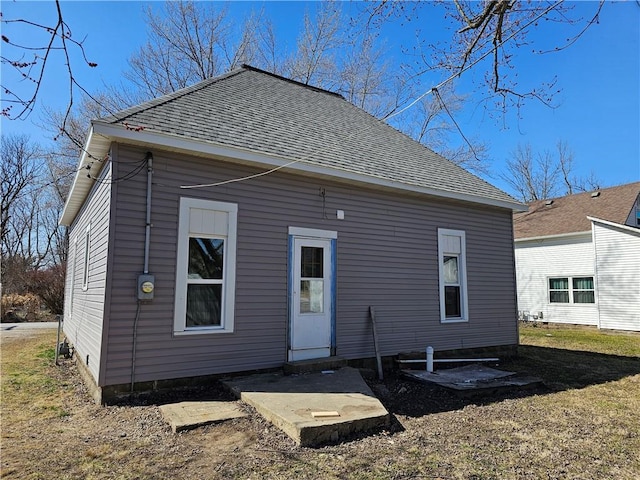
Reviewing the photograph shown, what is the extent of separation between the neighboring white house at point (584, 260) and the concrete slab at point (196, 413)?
52.0ft

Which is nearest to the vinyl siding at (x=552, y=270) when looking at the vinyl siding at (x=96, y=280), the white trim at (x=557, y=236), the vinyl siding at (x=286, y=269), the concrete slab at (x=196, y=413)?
the white trim at (x=557, y=236)

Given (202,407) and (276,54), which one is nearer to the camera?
(202,407)

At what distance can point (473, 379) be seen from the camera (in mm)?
6914

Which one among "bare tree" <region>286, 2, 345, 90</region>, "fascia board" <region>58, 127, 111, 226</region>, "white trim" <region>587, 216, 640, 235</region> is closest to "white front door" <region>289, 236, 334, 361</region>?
"fascia board" <region>58, 127, 111, 226</region>

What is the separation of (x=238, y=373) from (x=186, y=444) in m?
2.19

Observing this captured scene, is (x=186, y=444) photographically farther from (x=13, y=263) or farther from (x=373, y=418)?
(x=13, y=263)

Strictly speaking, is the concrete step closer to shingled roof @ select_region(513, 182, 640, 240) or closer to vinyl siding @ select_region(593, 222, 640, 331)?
vinyl siding @ select_region(593, 222, 640, 331)

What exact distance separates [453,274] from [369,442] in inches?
220

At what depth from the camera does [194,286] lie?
6.03 metres

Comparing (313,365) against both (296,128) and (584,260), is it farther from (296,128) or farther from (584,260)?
(584,260)

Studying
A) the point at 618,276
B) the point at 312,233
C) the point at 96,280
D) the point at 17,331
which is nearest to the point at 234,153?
the point at 312,233

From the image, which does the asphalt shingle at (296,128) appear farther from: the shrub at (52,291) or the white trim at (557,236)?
the shrub at (52,291)

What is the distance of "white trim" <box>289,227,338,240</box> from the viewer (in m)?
6.95

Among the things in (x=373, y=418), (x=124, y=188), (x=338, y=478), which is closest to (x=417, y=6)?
(x=124, y=188)
